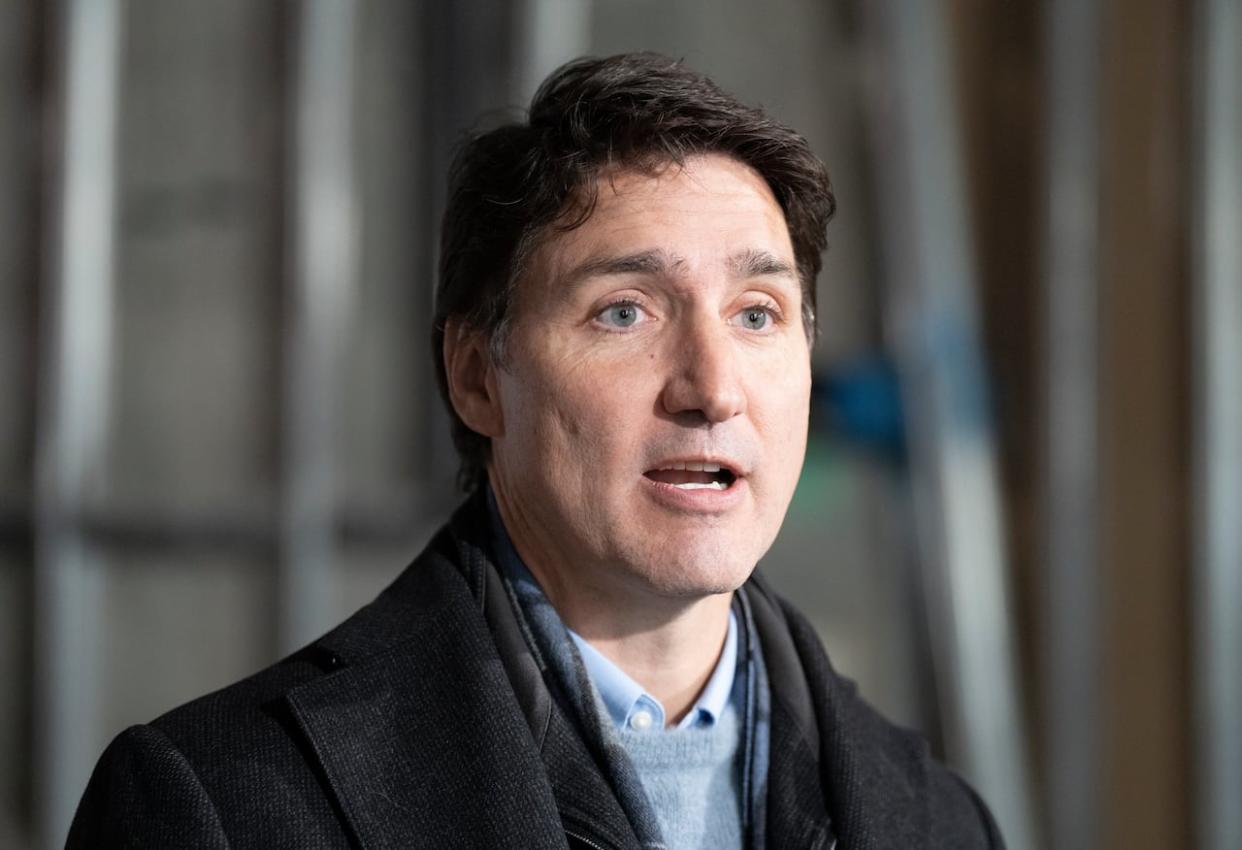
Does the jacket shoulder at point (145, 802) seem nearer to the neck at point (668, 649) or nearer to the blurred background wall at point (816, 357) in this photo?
the neck at point (668, 649)

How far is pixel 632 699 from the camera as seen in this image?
1.48 metres

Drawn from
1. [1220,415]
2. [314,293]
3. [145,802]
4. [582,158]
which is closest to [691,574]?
[582,158]

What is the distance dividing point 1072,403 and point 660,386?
2.97m

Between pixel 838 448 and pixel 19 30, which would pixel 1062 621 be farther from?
pixel 19 30

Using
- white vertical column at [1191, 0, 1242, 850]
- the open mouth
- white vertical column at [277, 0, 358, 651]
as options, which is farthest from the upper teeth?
white vertical column at [1191, 0, 1242, 850]

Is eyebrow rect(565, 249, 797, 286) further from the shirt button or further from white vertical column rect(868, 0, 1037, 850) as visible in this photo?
white vertical column rect(868, 0, 1037, 850)

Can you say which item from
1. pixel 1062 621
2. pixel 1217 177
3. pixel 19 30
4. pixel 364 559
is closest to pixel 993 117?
pixel 1217 177

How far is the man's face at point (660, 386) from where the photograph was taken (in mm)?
1403

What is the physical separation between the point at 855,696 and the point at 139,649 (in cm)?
215

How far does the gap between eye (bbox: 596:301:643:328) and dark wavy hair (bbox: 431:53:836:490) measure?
9 centimetres

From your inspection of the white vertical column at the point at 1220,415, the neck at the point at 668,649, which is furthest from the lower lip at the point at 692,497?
the white vertical column at the point at 1220,415

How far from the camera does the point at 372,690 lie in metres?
1.43

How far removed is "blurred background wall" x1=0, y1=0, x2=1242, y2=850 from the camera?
3.25 m

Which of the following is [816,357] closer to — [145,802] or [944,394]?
[944,394]
